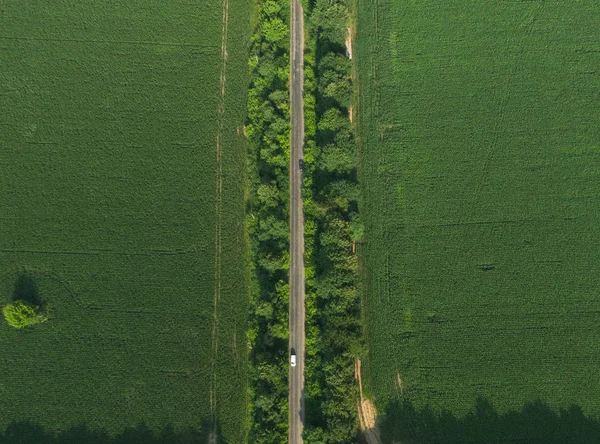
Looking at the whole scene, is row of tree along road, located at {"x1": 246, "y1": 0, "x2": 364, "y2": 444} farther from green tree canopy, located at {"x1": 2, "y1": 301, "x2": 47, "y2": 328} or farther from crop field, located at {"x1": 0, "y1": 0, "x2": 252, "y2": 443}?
green tree canopy, located at {"x1": 2, "y1": 301, "x2": 47, "y2": 328}

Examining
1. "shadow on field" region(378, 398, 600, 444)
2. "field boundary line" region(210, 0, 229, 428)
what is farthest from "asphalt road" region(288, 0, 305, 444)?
"shadow on field" region(378, 398, 600, 444)

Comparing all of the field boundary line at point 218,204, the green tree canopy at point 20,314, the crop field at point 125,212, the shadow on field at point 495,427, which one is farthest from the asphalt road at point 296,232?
the green tree canopy at point 20,314

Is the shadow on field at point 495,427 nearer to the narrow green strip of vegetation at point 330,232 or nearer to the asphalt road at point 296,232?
the narrow green strip of vegetation at point 330,232

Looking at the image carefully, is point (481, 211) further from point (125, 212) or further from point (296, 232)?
point (125, 212)

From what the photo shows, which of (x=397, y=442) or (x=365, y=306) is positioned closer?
(x=397, y=442)

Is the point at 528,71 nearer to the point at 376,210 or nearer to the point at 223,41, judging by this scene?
the point at 376,210

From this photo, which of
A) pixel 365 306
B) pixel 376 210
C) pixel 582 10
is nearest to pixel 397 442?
pixel 365 306

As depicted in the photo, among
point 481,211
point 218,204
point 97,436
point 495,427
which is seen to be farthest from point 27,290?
point 495,427
